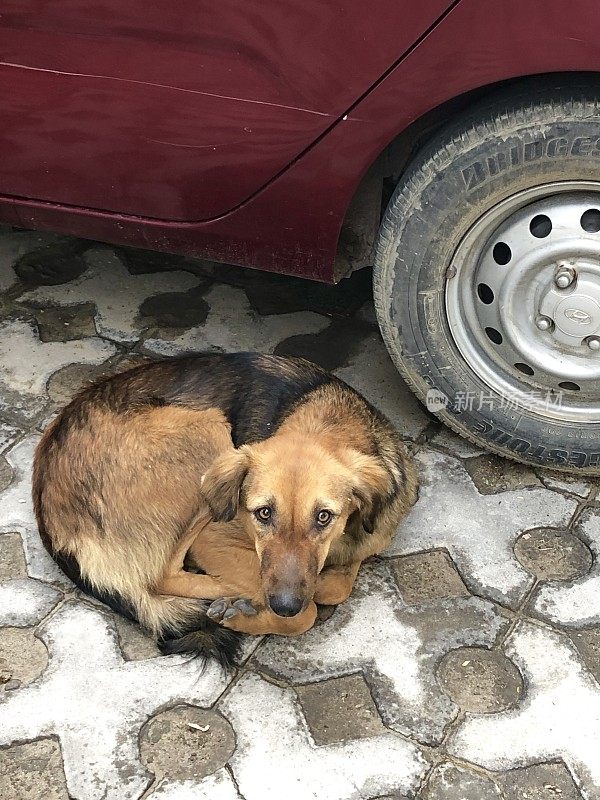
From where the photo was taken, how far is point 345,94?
289 cm

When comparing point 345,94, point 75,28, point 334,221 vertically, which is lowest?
point 334,221

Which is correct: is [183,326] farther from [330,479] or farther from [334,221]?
[330,479]

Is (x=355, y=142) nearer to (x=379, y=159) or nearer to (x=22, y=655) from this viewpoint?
(x=379, y=159)

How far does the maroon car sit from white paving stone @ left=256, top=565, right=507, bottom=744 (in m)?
0.81

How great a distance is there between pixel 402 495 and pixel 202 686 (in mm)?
959

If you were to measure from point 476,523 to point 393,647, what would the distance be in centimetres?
68

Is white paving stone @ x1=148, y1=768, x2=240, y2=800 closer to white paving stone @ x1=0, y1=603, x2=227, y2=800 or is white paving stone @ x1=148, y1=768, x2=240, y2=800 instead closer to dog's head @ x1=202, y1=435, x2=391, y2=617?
white paving stone @ x1=0, y1=603, x2=227, y2=800

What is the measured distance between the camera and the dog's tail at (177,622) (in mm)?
2771

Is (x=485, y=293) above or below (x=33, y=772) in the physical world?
above

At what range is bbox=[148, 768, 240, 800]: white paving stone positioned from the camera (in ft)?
7.98

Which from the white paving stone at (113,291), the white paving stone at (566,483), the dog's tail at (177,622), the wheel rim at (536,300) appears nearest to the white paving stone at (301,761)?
the dog's tail at (177,622)

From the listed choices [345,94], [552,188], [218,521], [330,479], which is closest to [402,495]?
[330,479]

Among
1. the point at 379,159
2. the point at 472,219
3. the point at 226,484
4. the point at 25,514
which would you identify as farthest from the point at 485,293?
the point at 25,514

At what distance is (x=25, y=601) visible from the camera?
301cm
